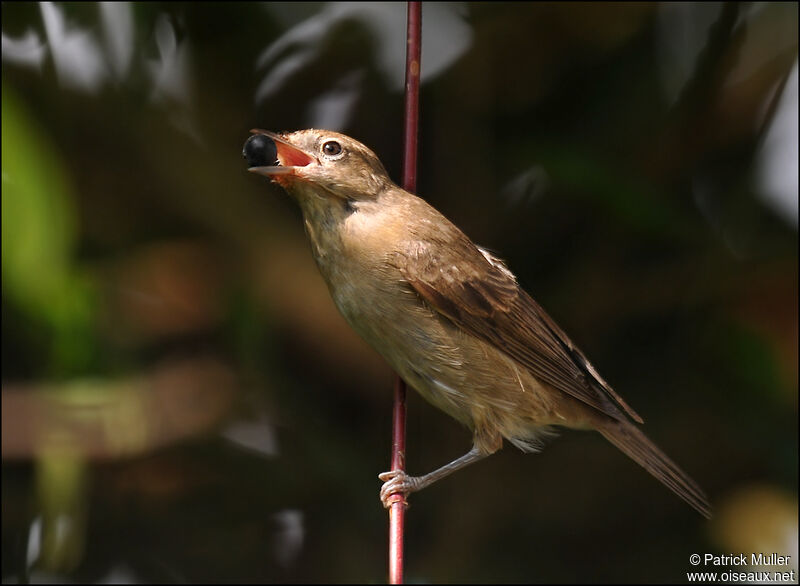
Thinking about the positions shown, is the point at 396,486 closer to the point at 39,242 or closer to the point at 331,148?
the point at 331,148

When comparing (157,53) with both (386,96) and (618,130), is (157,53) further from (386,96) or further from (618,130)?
(618,130)

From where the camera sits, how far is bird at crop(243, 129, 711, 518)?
10.2 feet

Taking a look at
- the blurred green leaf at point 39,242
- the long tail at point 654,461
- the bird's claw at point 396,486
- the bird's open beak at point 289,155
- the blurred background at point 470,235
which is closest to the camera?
the bird's open beak at point 289,155

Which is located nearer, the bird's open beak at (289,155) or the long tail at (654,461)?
the bird's open beak at (289,155)

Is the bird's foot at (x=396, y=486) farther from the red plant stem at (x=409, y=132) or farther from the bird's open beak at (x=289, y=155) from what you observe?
the bird's open beak at (x=289, y=155)

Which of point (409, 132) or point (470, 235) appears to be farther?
point (470, 235)

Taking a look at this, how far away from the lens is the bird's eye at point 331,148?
3113mm

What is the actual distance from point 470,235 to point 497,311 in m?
1.03

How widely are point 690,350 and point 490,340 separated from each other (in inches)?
50.4

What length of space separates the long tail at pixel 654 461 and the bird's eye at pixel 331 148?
49.9 inches

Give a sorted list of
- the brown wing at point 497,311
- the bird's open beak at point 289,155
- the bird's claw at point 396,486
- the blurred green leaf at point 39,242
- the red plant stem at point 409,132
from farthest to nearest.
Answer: the blurred green leaf at point 39,242
the bird's claw at point 396,486
the brown wing at point 497,311
the bird's open beak at point 289,155
the red plant stem at point 409,132

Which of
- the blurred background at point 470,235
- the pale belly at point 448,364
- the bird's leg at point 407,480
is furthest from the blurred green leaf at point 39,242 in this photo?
the bird's leg at point 407,480

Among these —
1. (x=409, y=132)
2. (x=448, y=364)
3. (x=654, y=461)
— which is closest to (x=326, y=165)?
(x=409, y=132)

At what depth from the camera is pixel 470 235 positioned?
4.32 metres
